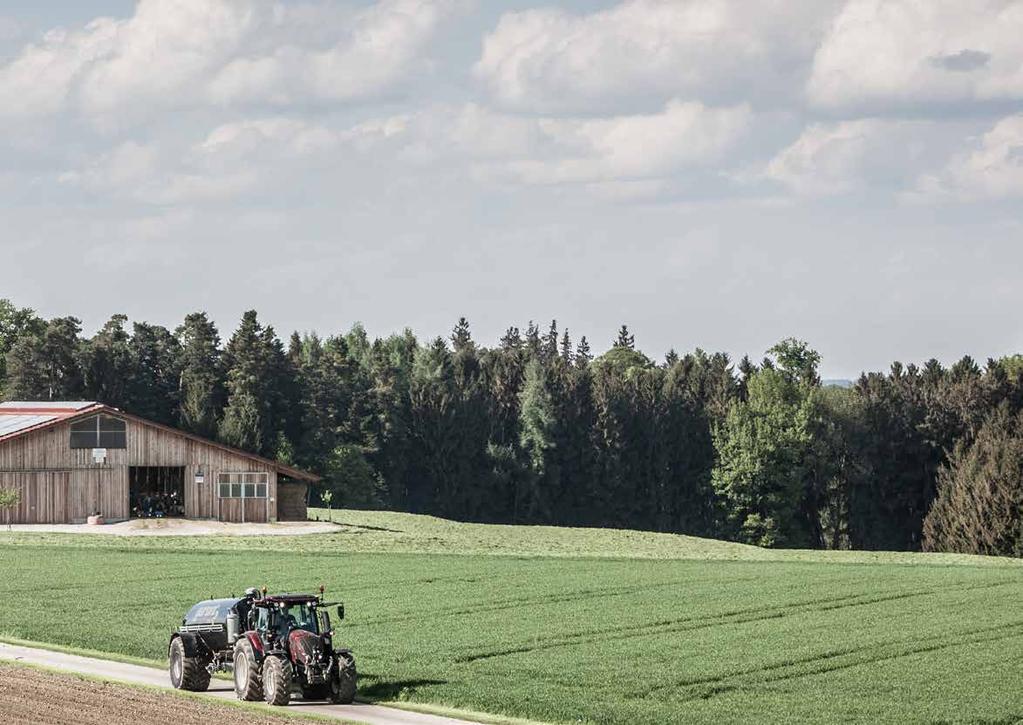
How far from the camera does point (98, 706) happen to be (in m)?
29.0

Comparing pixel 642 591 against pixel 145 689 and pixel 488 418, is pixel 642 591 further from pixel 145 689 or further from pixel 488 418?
pixel 488 418

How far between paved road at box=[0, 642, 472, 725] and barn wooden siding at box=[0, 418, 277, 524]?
4703cm

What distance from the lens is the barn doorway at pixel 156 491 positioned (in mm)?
86375

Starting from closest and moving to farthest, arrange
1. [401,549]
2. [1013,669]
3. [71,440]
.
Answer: [1013,669] → [401,549] → [71,440]

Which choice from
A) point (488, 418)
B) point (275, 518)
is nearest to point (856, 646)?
point (275, 518)

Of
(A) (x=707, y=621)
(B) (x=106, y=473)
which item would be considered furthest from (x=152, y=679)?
(B) (x=106, y=473)

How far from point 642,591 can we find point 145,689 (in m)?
24.1

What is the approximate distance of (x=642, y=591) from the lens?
173ft

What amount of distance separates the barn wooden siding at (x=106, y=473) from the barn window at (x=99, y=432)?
27 cm

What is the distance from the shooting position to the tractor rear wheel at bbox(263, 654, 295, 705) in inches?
1163

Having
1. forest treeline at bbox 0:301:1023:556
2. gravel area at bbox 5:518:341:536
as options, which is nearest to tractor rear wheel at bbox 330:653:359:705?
gravel area at bbox 5:518:341:536

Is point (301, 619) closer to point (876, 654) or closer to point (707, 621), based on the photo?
point (876, 654)

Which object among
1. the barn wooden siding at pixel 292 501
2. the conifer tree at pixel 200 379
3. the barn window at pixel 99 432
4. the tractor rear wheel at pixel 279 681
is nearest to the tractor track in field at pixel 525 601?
the tractor rear wheel at pixel 279 681

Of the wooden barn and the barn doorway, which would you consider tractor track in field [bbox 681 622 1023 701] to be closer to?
the wooden barn
